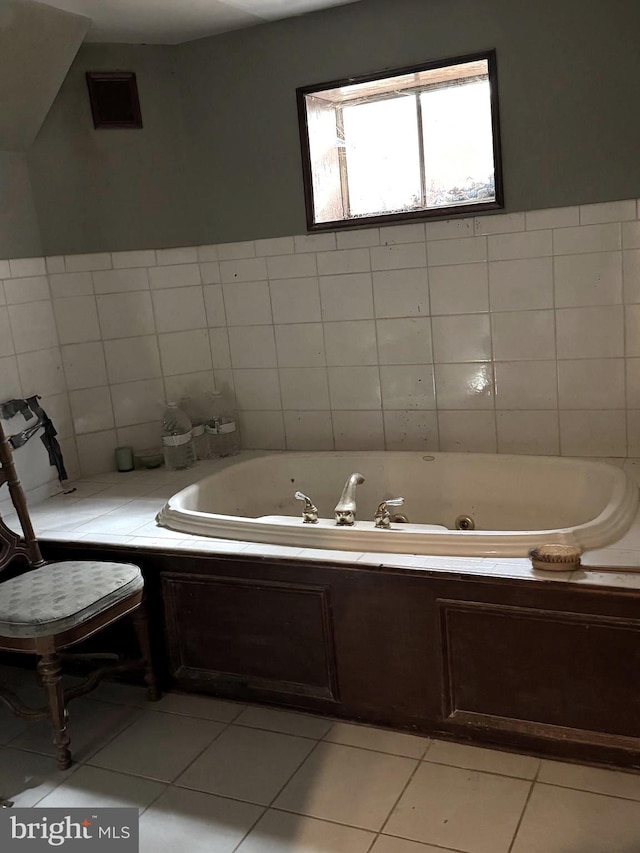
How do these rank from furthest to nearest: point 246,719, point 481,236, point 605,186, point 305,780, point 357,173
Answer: point 357,173
point 481,236
point 605,186
point 246,719
point 305,780

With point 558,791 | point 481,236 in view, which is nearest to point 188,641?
point 558,791

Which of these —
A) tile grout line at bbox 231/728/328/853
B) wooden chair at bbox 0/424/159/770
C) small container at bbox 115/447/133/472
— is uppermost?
small container at bbox 115/447/133/472

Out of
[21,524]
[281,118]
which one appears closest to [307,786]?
[21,524]

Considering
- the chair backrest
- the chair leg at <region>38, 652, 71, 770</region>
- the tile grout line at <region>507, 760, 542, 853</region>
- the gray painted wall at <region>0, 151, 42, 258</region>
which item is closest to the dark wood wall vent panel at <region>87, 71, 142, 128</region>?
the gray painted wall at <region>0, 151, 42, 258</region>

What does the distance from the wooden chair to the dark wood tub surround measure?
0.44 feet

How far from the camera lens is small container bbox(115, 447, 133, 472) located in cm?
319

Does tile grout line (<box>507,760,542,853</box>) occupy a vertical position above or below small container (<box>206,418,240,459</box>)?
below

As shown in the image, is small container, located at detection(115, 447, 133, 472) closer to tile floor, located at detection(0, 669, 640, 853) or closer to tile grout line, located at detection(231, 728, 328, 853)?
tile floor, located at detection(0, 669, 640, 853)

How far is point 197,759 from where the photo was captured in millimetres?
2143

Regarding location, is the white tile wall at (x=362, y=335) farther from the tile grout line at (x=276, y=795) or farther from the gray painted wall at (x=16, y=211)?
the tile grout line at (x=276, y=795)

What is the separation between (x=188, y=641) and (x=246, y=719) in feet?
0.97

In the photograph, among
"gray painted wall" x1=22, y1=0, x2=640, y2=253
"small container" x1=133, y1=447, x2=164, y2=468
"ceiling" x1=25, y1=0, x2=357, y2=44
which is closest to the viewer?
"gray painted wall" x1=22, y1=0, x2=640, y2=253

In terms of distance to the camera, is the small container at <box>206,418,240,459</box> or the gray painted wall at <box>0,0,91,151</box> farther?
the small container at <box>206,418,240,459</box>

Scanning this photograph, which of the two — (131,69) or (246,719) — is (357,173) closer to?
(131,69)
